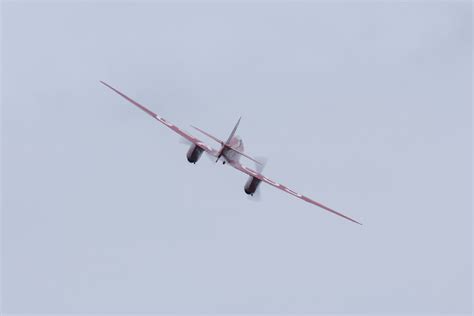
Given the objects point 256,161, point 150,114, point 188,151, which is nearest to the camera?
point 256,161

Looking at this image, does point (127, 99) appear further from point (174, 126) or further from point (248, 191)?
point (248, 191)

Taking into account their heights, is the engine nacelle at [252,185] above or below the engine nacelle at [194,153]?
below

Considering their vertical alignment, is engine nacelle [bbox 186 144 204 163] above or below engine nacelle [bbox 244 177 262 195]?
above

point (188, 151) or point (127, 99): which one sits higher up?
point (127, 99)

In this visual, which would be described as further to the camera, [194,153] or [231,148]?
[194,153]

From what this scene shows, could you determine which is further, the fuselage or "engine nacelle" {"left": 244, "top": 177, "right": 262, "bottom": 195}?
"engine nacelle" {"left": 244, "top": 177, "right": 262, "bottom": 195}

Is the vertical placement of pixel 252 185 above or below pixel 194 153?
below

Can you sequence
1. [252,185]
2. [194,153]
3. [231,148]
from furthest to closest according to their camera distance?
1. [252,185]
2. [194,153]
3. [231,148]

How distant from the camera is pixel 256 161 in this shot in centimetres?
8612

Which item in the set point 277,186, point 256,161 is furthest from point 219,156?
point 277,186

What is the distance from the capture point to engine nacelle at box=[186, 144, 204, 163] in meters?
92.4

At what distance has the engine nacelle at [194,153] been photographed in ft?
303

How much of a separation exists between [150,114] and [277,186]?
18688 millimetres

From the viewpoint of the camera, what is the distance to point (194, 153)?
92.6m
